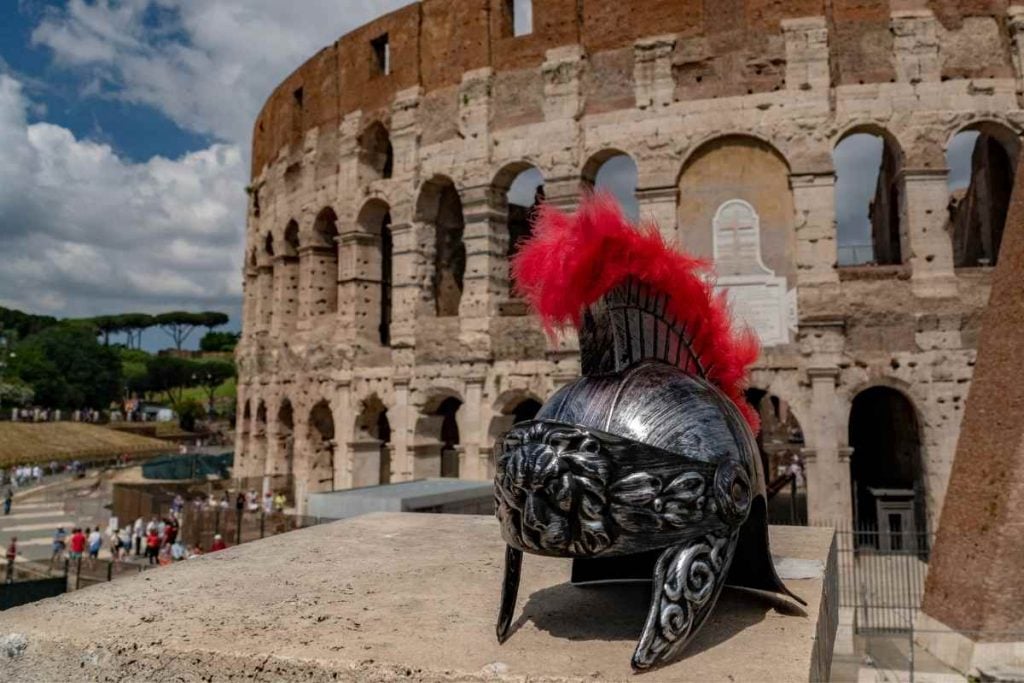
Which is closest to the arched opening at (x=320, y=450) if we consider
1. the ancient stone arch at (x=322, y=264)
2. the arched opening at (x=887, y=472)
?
the ancient stone arch at (x=322, y=264)

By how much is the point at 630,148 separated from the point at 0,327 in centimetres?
6832

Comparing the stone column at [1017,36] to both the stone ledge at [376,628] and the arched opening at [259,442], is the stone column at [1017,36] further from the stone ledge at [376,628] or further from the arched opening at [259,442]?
the arched opening at [259,442]

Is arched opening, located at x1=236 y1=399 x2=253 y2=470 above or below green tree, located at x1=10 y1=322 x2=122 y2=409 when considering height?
below

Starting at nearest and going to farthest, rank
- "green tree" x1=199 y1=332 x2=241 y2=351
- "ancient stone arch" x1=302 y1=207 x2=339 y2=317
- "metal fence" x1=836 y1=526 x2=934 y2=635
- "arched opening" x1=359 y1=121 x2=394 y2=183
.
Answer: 1. "metal fence" x1=836 y1=526 x2=934 y2=635
2. "arched opening" x1=359 y1=121 x2=394 y2=183
3. "ancient stone arch" x1=302 y1=207 x2=339 y2=317
4. "green tree" x1=199 y1=332 x2=241 y2=351

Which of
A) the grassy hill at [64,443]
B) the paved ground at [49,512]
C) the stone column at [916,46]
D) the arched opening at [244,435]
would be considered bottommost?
the paved ground at [49,512]

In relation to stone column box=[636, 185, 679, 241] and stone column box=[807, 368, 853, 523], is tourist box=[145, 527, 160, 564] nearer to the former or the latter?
stone column box=[636, 185, 679, 241]

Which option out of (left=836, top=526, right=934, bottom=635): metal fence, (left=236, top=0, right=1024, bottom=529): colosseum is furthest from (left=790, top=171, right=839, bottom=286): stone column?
(left=836, top=526, right=934, bottom=635): metal fence

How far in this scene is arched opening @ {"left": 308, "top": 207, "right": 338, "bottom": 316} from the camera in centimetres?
1652

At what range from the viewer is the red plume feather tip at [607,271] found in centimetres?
250

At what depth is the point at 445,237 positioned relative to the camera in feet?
49.1

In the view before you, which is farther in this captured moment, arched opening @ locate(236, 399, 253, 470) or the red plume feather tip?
arched opening @ locate(236, 399, 253, 470)

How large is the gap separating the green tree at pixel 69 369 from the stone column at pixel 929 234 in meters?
51.1

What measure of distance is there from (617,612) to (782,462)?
19.7 meters

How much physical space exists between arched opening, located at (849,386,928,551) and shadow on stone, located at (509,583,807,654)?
974cm
